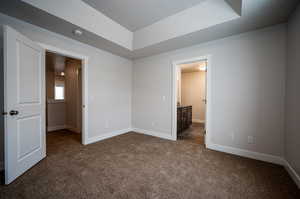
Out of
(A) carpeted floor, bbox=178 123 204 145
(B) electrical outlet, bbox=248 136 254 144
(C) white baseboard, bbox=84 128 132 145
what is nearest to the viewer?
(B) electrical outlet, bbox=248 136 254 144

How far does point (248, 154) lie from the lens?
91.1 inches

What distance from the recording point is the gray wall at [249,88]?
2.10m

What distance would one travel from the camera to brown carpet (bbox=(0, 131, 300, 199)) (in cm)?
143

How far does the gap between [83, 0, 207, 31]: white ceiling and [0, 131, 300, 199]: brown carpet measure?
287 centimetres

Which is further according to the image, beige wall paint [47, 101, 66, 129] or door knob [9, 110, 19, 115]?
beige wall paint [47, 101, 66, 129]

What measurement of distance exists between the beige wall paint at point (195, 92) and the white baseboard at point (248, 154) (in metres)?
3.34

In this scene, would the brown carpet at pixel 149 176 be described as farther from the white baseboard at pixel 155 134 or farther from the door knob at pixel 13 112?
the door knob at pixel 13 112

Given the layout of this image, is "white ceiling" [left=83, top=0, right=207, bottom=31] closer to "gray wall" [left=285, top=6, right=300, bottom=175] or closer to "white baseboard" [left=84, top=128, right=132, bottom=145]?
"gray wall" [left=285, top=6, right=300, bottom=175]

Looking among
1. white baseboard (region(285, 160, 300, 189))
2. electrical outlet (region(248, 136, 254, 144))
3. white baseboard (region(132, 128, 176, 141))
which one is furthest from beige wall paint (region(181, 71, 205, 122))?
white baseboard (region(285, 160, 300, 189))

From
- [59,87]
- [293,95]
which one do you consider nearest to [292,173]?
[293,95]

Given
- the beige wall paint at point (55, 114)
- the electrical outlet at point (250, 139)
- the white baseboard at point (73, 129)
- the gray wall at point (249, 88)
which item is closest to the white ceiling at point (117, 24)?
the gray wall at point (249, 88)

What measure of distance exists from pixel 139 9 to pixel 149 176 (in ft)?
9.70

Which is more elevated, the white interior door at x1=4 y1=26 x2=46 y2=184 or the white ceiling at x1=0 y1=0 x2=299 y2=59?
the white ceiling at x1=0 y1=0 x2=299 y2=59

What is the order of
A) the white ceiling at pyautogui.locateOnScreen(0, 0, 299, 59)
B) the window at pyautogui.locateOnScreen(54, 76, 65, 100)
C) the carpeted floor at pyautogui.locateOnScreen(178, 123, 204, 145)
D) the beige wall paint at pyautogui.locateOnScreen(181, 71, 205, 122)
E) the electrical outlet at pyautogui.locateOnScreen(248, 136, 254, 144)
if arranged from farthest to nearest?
the window at pyautogui.locateOnScreen(54, 76, 65, 100) → the beige wall paint at pyautogui.locateOnScreen(181, 71, 205, 122) → the carpeted floor at pyautogui.locateOnScreen(178, 123, 204, 145) → the electrical outlet at pyautogui.locateOnScreen(248, 136, 254, 144) → the white ceiling at pyautogui.locateOnScreen(0, 0, 299, 59)
